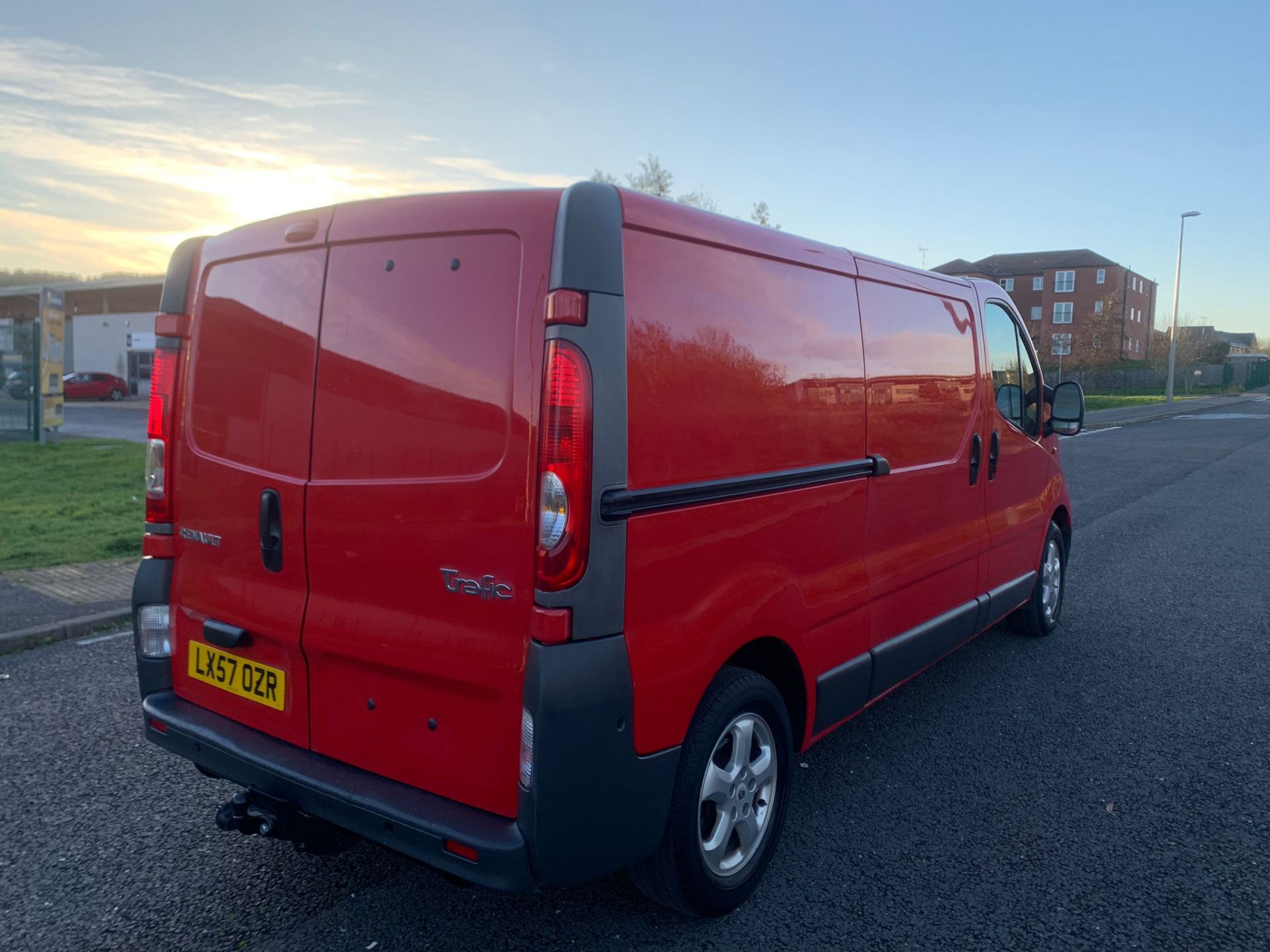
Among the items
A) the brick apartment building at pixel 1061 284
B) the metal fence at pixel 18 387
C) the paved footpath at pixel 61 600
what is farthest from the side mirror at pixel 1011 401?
the brick apartment building at pixel 1061 284

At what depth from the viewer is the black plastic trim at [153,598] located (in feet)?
10.4

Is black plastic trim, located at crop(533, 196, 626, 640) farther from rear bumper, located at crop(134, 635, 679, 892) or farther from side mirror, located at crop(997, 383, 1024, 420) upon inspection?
side mirror, located at crop(997, 383, 1024, 420)

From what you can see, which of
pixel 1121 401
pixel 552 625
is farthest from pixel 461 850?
pixel 1121 401

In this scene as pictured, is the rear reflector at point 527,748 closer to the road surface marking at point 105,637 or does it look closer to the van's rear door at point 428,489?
the van's rear door at point 428,489

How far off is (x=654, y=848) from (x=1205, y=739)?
10.1 ft

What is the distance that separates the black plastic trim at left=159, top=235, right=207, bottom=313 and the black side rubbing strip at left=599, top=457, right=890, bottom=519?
5.92 feet

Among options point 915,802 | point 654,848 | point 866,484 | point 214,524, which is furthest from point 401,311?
point 915,802

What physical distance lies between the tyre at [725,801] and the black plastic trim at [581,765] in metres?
0.21

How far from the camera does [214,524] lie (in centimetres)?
301

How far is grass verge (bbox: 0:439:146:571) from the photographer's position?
25.9 feet

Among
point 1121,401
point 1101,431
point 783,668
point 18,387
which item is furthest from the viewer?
point 1121,401

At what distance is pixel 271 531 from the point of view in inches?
111

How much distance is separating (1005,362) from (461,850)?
3784mm

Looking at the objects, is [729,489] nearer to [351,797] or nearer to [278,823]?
[351,797]
